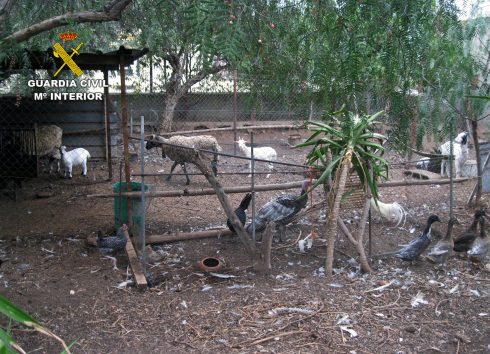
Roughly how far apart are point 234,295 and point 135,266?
118 centimetres

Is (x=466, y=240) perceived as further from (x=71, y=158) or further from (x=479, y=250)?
(x=71, y=158)

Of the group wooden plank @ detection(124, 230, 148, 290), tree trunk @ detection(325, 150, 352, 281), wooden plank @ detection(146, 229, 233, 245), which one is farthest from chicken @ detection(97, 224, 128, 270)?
tree trunk @ detection(325, 150, 352, 281)

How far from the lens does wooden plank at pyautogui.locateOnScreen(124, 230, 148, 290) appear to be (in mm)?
4797

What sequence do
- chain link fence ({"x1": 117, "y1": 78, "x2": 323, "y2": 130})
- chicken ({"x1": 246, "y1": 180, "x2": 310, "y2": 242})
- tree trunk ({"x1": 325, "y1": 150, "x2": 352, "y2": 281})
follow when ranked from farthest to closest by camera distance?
chain link fence ({"x1": 117, "y1": 78, "x2": 323, "y2": 130}) < chicken ({"x1": 246, "y1": 180, "x2": 310, "y2": 242}) < tree trunk ({"x1": 325, "y1": 150, "x2": 352, "y2": 281})

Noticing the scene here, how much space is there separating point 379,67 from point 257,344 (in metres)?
2.37

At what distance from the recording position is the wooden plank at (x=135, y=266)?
4797mm

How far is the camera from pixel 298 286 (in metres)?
4.79

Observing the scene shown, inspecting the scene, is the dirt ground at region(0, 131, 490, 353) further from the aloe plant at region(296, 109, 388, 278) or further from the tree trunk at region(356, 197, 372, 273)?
the aloe plant at region(296, 109, 388, 278)

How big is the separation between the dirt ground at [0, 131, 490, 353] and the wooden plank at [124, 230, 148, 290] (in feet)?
0.29

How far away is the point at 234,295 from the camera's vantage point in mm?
4645

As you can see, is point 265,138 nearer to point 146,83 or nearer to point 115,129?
point 146,83

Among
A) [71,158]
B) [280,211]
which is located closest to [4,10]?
[280,211]

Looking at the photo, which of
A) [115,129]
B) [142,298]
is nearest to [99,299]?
[142,298]

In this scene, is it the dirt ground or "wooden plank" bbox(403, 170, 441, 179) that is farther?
"wooden plank" bbox(403, 170, 441, 179)
